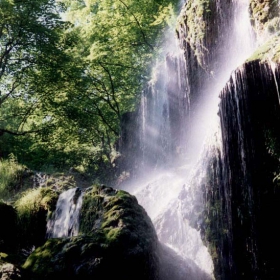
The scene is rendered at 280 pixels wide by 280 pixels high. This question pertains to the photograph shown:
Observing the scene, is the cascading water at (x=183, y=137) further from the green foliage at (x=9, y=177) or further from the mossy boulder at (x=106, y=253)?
the green foliage at (x=9, y=177)

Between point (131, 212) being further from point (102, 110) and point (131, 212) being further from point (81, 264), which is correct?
point (102, 110)

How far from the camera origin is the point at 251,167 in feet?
16.5

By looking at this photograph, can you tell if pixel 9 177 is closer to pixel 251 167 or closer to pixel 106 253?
pixel 106 253

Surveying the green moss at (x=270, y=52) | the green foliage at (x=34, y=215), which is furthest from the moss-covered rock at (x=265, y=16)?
the green foliage at (x=34, y=215)

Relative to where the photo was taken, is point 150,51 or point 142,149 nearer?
point 142,149

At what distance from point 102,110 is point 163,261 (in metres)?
12.6

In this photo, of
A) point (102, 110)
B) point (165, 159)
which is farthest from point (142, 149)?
point (102, 110)

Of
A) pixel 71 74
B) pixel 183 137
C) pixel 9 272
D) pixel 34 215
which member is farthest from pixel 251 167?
pixel 71 74

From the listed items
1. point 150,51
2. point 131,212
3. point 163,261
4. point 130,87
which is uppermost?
point 150,51

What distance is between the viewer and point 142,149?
49.3ft

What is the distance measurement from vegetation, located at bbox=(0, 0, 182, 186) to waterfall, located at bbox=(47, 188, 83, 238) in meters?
7.18

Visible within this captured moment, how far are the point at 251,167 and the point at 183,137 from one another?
277 inches

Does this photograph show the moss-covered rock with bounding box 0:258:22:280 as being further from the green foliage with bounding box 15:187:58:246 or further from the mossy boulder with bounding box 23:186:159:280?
the green foliage with bounding box 15:187:58:246

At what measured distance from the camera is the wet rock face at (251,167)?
15.7ft
